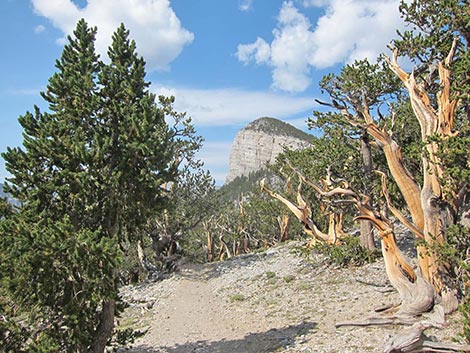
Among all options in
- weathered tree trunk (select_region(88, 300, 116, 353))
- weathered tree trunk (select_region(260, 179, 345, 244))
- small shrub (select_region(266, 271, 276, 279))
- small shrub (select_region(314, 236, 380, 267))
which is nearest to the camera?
weathered tree trunk (select_region(88, 300, 116, 353))

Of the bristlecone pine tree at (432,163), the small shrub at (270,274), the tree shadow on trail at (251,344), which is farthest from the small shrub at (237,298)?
the bristlecone pine tree at (432,163)

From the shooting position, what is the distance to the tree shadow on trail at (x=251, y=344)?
10.2 metres

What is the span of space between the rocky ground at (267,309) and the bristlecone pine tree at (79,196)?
3147mm

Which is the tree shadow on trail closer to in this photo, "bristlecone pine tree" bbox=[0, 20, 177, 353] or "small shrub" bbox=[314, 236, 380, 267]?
"bristlecone pine tree" bbox=[0, 20, 177, 353]

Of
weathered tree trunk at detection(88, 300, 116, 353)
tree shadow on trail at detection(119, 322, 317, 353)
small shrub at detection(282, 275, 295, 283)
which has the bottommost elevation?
tree shadow on trail at detection(119, 322, 317, 353)

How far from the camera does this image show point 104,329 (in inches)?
340

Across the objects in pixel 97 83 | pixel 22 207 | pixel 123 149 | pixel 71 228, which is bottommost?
pixel 71 228

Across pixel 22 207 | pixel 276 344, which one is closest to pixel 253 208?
pixel 276 344

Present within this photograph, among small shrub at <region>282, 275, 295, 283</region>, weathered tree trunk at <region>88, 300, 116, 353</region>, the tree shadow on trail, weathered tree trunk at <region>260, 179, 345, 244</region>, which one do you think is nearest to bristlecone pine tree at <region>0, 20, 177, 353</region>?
weathered tree trunk at <region>88, 300, 116, 353</region>

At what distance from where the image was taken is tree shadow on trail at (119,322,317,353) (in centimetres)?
1018

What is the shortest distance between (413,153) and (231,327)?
819 cm

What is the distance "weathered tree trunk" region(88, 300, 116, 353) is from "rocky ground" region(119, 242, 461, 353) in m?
2.00

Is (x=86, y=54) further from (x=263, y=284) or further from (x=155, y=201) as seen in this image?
(x=263, y=284)

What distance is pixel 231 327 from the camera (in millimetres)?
12984
